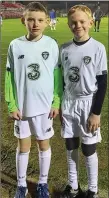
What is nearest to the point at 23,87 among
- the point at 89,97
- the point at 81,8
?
the point at 89,97

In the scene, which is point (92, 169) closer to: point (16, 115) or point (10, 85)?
point (16, 115)

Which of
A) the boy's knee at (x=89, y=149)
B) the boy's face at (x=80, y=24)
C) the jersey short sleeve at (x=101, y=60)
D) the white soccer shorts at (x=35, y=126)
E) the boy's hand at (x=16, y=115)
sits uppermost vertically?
the boy's face at (x=80, y=24)

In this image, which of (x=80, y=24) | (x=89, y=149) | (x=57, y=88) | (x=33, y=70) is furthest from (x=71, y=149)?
(x=80, y=24)

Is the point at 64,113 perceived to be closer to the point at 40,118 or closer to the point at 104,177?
the point at 40,118

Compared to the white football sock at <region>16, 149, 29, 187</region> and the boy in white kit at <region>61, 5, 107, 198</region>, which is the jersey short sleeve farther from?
the white football sock at <region>16, 149, 29, 187</region>

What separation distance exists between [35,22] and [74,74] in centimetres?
52

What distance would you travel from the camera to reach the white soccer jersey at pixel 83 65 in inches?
117

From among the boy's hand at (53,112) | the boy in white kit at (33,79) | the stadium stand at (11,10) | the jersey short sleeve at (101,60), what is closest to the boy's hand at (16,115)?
the boy in white kit at (33,79)

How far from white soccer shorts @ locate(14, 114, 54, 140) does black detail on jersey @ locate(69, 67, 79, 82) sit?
377mm

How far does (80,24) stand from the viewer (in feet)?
9.80

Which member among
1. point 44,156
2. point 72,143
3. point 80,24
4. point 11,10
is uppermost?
point 11,10

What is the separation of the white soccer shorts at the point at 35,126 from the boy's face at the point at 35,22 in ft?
2.26

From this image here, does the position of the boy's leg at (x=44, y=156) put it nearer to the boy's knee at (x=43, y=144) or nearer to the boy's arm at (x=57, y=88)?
the boy's knee at (x=43, y=144)

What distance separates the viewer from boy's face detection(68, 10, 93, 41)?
118 inches
